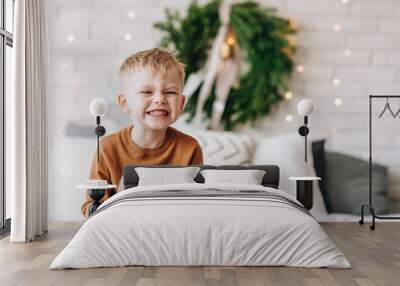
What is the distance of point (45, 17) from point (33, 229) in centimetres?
238

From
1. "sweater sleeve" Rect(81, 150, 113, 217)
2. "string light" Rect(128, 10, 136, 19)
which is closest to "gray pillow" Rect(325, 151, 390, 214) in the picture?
"sweater sleeve" Rect(81, 150, 113, 217)

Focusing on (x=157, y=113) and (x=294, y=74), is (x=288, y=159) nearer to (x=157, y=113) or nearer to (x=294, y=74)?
(x=294, y=74)

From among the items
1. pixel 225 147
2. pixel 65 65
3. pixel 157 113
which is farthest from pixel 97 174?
pixel 225 147

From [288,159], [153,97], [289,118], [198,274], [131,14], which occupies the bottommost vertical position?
[198,274]

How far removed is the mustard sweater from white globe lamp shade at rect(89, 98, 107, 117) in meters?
0.32

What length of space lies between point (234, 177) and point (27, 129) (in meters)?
1.99

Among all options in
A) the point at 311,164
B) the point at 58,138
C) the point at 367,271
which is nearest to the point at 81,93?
the point at 58,138

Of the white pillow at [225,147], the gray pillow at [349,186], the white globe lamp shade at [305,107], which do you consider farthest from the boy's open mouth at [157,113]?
the gray pillow at [349,186]

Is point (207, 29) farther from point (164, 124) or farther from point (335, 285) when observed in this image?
point (335, 285)

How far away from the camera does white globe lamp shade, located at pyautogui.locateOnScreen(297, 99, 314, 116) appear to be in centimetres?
652

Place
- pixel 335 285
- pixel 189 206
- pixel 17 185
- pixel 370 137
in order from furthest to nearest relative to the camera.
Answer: pixel 370 137 → pixel 17 185 → pixel 189 206 → pixel 335 285

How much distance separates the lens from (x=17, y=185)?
17.8ft

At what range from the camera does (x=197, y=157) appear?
6.70 m

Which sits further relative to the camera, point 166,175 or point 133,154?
point 133,154
